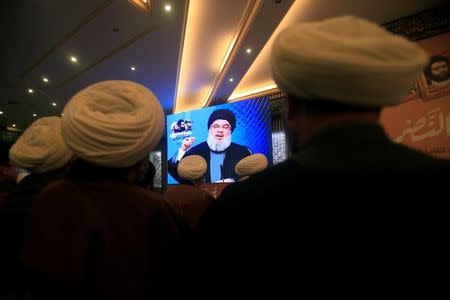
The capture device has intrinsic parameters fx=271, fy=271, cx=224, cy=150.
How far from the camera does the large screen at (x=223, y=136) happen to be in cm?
539

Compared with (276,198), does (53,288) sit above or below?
below

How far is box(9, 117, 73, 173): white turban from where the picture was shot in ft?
4.05

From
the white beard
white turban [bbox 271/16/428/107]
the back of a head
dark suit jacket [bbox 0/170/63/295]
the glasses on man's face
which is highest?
the glasses on man's face

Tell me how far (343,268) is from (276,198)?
178mm

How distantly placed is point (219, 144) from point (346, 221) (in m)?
5.29

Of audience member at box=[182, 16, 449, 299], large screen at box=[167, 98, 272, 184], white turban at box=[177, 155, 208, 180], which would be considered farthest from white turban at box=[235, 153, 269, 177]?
audience member at box=[182, 16, 449, 299]

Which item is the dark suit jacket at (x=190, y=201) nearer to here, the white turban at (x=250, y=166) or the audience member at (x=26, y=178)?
the audience member at (x=26, y=178)

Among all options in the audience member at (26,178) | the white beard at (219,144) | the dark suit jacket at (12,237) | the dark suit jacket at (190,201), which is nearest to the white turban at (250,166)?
the dark suit jacket at (190,201)

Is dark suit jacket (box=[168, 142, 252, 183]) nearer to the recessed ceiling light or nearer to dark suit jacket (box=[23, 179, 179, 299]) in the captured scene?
the recessed ceiling light

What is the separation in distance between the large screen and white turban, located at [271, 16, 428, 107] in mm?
4681

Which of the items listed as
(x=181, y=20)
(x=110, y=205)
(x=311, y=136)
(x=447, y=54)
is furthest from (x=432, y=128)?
(x=110, y=205)

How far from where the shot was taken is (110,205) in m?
0.81

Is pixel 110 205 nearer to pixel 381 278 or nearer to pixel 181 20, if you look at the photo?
pixel 381 278

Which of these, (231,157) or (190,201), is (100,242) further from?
(231,157)
